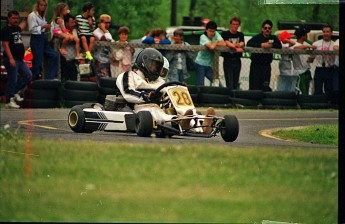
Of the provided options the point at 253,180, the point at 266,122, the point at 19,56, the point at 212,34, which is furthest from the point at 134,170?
the point at 212,34

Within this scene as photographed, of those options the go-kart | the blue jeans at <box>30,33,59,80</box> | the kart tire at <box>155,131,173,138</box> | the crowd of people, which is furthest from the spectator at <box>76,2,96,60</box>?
the kart tire at <box>155,131,173,138</box>

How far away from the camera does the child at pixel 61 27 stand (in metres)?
5.52

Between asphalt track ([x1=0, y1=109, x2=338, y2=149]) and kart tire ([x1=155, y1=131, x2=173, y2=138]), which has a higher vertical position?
asphalt track ([x1=0, y1=109, x2=338, y2=149])

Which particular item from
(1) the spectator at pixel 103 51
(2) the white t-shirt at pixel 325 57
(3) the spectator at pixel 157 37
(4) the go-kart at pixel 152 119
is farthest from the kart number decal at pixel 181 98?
(2) the white t-shirt at pixel 325 57

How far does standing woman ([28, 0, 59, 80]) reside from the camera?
5.44 m

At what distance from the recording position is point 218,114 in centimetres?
779

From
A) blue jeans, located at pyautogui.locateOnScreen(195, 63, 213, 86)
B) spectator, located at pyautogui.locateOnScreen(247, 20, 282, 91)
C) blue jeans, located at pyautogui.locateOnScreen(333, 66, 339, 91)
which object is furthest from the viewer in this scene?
blue jeans, located at pyautogui.locateOnScreen(195, 63, 213, 86)

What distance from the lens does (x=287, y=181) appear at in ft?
12.4

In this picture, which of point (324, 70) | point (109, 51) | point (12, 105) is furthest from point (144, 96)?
point (324, 70)

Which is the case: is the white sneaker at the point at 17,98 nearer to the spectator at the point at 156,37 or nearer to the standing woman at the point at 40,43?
the standing woman at the point at 40,43

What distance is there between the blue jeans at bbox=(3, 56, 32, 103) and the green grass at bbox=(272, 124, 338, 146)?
1.96 metres

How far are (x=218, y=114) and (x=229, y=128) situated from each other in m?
1.00

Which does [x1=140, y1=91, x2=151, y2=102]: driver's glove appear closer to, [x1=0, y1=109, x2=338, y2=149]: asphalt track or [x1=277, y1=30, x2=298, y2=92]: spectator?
[x1=0, y1=109, x2=338, y2=149]: asphalt track

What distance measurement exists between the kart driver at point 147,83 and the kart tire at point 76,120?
0.83 metres
